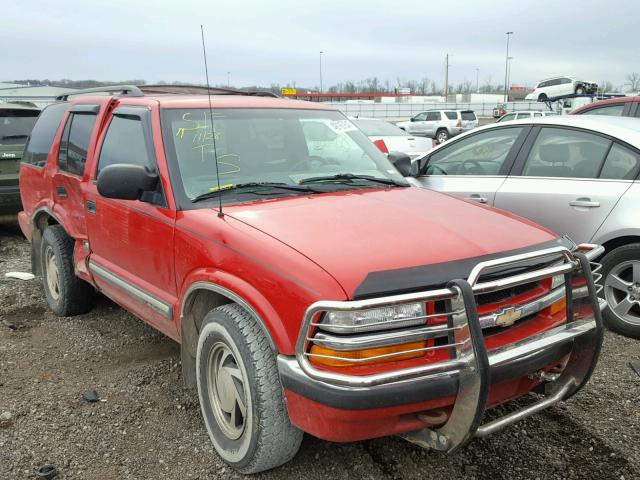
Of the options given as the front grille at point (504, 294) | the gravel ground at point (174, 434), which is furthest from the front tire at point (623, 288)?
the front grille at point (504, 294)

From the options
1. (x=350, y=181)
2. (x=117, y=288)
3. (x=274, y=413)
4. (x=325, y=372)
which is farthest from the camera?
(x=117, y=288)

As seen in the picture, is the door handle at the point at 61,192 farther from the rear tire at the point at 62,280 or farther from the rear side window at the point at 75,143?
the rear tire at the point at 62,280

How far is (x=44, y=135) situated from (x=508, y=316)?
4605 mm

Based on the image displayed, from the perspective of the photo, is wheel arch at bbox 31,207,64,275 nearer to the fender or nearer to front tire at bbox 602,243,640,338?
the fender

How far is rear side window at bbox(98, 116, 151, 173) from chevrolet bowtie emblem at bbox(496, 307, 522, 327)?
2.24 m

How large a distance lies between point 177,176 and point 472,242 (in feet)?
5.62

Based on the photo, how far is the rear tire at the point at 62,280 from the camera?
479cm

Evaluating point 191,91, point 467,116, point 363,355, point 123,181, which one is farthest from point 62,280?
Answer: point 467,116

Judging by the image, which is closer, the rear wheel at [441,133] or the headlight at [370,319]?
the headlight at [370,319]

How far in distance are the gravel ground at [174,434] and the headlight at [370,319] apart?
3.35 ft

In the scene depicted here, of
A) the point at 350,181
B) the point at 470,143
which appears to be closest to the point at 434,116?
the point at 470,143

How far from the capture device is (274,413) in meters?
2.50

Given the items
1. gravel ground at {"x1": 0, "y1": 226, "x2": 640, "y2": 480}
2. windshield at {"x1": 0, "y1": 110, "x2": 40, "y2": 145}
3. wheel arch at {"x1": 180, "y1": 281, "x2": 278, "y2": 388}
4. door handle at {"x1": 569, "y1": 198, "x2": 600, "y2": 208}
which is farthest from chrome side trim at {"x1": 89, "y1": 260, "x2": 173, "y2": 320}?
windshield at {"x1": 0, "y1": 110, "x2": 40, "y2": 145}

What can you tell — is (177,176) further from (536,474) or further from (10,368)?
(536,474)
